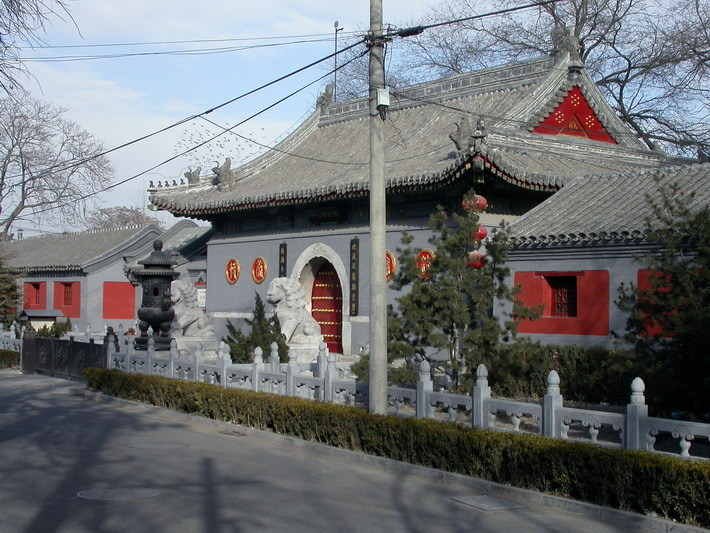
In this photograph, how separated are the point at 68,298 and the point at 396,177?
22273 millimetres

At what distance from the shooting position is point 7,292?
28.9 meters

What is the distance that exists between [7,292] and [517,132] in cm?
1754

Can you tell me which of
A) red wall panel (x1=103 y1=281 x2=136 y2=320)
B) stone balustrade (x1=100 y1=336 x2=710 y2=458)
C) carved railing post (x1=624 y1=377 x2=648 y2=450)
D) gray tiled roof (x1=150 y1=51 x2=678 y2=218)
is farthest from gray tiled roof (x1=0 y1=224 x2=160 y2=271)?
carved railing post (x1=624 y1=377 x2=648 y2=450)

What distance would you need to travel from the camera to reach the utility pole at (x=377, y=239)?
432 inches

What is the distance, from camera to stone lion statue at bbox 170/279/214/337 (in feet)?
70.5

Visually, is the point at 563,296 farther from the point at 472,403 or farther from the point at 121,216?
the point at 121,216

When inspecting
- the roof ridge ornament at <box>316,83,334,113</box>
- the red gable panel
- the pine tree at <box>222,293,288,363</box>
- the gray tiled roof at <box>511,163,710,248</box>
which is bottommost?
the pine tree at <box>222,293,288,363</box>

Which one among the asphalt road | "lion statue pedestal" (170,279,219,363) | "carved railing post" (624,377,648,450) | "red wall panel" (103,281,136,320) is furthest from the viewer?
"red wall panel" (103,281,136,320)

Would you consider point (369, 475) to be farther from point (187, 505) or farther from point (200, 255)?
point (200, 255)

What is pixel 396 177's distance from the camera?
19469mm

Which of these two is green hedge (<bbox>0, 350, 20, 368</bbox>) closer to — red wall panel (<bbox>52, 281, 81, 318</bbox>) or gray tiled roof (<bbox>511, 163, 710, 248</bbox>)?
red wall panel (<bbox>52, 281, 81, 318</bbox>)

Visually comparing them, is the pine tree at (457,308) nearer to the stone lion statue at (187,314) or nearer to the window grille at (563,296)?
the window grille at (563,296)

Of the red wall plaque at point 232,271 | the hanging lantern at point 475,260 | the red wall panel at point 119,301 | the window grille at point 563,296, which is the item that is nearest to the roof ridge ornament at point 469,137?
the window grille at point 563,296

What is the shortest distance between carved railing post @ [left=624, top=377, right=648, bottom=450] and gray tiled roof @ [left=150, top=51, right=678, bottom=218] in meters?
9.28
